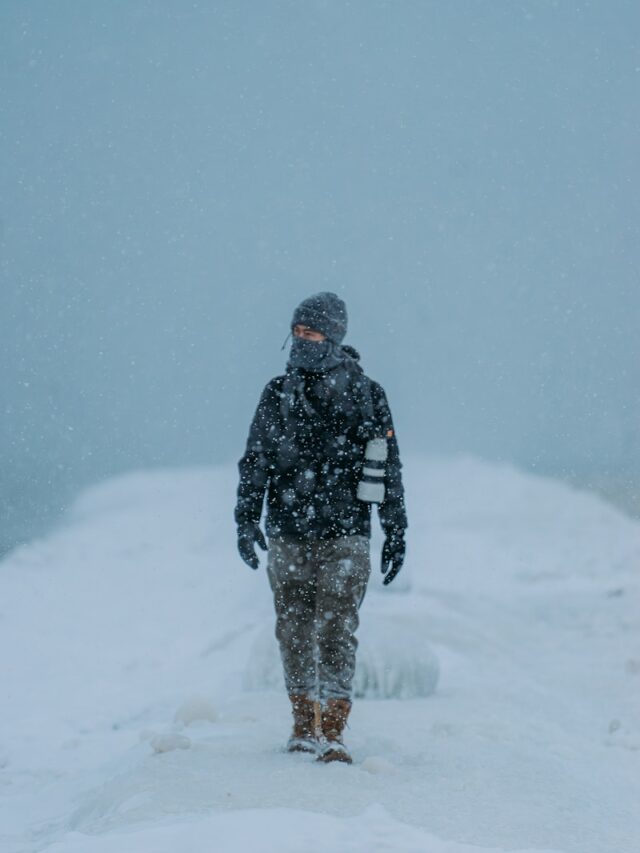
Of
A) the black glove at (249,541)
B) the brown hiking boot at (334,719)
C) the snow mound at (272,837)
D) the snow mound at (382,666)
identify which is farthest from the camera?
the snow mound at (382,666)

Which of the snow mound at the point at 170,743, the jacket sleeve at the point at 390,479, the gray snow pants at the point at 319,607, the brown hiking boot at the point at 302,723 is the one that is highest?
the jacket sleeve at the point at 390,479

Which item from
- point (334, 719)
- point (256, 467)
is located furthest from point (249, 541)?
point (334, 719)

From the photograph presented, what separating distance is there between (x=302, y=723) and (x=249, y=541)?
34.3 inches

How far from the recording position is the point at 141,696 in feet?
28.5

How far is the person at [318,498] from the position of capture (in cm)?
433

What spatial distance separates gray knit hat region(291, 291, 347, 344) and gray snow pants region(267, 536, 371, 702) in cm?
95

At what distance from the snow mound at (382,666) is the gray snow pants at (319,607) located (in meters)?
3.17

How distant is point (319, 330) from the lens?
173 inches

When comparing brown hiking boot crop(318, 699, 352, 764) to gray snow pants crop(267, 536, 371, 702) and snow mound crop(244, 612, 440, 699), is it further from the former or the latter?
snow mound crop(244, 612, 440, 699)

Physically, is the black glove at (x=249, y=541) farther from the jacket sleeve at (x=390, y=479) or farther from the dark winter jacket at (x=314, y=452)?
the jacket sleeve at (x=390, y=479)

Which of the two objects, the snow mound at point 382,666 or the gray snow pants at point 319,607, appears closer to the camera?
the gray snow pants at point 319,607

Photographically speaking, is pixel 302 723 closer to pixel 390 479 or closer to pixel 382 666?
pixel 390 479

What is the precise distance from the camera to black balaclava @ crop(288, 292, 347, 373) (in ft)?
14.4

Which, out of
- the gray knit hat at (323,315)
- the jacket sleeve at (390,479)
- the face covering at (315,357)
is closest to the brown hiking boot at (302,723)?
the jacket sleeve at (390,479)
